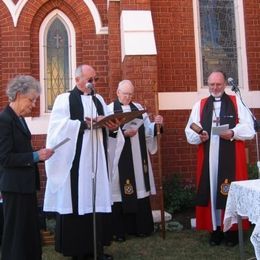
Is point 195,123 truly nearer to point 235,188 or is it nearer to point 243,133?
point 243,133

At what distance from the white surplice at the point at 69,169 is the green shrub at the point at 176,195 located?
9.11 feet

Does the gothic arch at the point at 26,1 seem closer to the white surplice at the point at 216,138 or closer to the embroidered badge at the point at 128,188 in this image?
the white surplice at the point at 216,138

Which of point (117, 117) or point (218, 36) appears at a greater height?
point (218, 36)

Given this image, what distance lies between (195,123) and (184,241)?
1674mm

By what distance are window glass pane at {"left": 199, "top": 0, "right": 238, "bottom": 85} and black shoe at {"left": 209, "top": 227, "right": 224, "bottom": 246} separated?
3.95m

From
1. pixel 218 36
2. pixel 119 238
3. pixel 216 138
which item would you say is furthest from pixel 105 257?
pixel 218 36

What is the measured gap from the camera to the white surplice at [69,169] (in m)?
5.56

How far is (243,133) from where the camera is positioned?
6500 millimetres

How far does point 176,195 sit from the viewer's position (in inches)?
329

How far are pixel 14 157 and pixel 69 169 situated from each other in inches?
53.7

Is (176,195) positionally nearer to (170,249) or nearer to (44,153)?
(170,249)

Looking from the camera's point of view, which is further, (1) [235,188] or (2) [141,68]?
(2) [141,68]

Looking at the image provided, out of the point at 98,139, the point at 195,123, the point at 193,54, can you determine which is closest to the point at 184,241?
the point at 195,123

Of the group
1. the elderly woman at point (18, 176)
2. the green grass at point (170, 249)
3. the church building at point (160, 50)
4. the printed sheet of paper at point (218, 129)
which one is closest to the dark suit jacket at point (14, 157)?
the elderly woman at point (18, 176)
